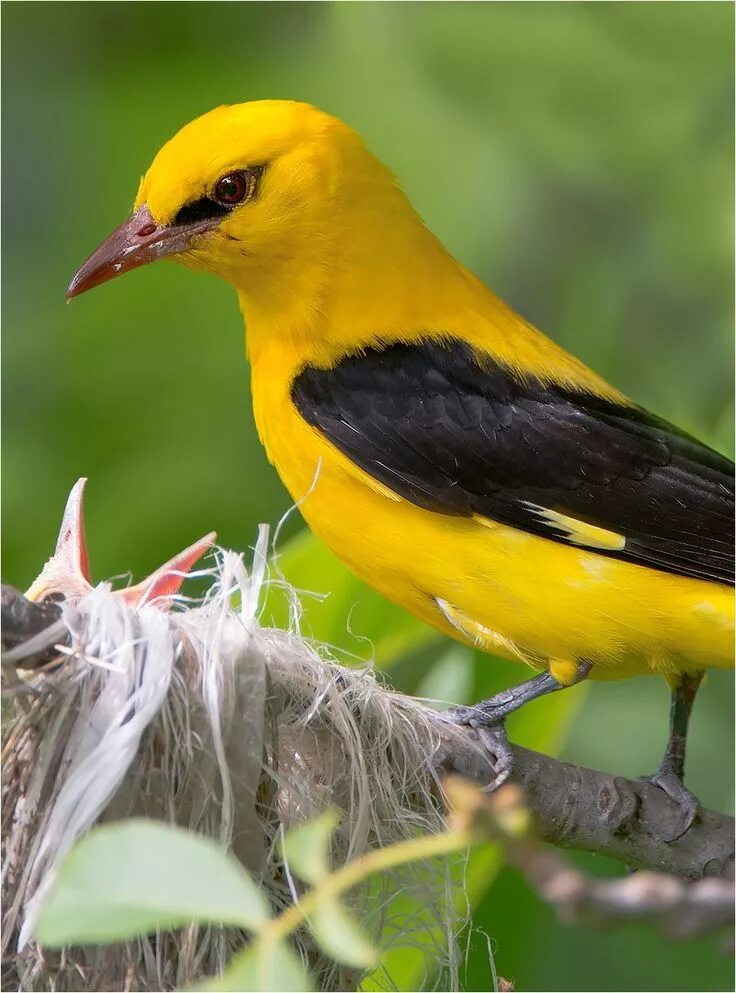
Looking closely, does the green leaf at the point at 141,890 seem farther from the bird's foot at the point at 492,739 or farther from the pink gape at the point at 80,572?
the bird's foot at the point at 492,739

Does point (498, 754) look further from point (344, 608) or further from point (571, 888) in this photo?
point (571, 888)

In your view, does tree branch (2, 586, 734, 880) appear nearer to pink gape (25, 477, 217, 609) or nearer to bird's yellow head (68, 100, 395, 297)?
pink gape (25, 477, 217, 609)

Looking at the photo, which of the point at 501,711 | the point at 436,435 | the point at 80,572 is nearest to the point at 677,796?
the point at 501,711

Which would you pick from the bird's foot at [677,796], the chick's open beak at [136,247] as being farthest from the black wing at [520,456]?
the bird's foot at [677,796]

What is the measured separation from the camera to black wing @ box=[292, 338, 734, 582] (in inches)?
103

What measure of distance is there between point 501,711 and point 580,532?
43 cm

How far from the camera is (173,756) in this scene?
1.67 m

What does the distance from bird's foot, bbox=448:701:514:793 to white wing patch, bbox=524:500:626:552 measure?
0.43 meters

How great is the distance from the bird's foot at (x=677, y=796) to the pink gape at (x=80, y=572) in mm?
1212

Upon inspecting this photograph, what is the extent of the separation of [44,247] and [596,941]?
2.64 m

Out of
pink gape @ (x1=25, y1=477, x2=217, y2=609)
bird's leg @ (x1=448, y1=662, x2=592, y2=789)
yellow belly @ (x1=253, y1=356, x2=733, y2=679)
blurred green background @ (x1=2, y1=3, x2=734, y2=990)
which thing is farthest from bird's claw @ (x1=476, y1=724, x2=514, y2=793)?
blurred green background @ (x1=2, y1=3, x2=734, y2=990)

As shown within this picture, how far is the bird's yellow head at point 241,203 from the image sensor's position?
2.73m

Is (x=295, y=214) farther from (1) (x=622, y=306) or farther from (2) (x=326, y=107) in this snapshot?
(1) (x=622, y=306)

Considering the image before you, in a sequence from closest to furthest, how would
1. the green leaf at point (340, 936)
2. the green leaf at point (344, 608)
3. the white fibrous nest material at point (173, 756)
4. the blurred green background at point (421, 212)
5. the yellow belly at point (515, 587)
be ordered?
the green leaf at point (340, 936), the white fibrous nest material at point (173, 756), the yellow belly at point (515, 587), the green leaf at point (344, 608), the blurred green background at point (421, 212)
